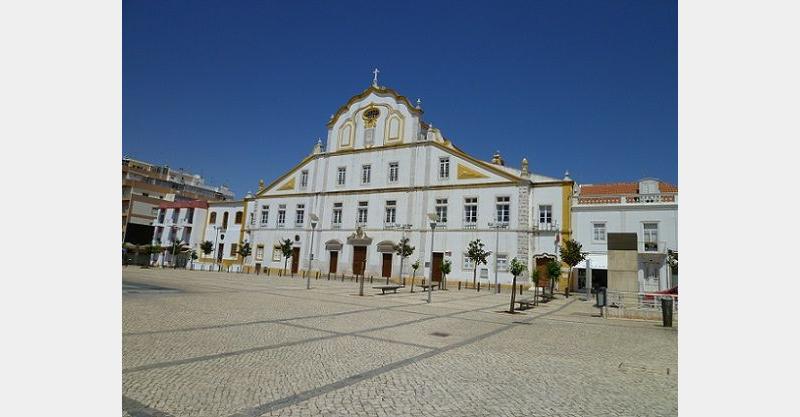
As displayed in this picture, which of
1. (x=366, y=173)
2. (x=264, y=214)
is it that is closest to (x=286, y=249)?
(x=264, y=214)

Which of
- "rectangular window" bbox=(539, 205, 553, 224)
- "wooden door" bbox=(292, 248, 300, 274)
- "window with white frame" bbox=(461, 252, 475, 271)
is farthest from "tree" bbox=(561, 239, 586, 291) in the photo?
"wooden door" bbox=(292, 248, 300, 274)

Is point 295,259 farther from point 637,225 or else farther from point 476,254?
point 637,225

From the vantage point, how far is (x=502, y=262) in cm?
2911

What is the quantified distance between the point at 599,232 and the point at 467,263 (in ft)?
28.3

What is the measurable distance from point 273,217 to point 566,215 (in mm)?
25408

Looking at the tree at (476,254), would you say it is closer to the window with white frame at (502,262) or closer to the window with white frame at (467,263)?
the window with white frame at (467,263)

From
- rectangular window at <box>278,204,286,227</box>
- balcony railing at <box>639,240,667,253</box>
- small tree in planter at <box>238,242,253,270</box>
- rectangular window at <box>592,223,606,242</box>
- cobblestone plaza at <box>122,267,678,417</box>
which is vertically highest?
rectangular window at <box>278,204,286,227</box>

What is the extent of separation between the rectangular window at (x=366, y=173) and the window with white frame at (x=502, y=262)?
12625 mm

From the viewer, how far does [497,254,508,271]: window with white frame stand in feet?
94.9

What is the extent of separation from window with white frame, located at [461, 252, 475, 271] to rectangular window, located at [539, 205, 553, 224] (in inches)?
209

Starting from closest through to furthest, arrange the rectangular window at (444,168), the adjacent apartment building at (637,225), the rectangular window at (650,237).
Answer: the adjacent apartment building at (637,225) < the rectangular window at (650,237) < the rectangular window at (444,168)

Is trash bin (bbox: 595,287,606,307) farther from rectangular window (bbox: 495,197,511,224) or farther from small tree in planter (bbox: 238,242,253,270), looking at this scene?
small tree in planter (bbox: 238,242,253,270)

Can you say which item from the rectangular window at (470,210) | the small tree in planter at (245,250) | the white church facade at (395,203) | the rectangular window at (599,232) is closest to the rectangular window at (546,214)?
the white church facade at (395,203)

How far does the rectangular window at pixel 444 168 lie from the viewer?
3250 centimetres
